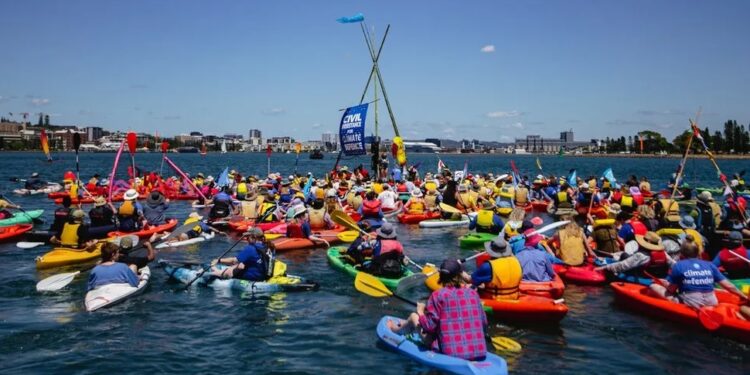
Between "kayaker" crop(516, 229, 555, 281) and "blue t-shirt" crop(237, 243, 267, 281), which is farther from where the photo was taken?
"blue t-shirt" crop(237, 243, 267, 281)

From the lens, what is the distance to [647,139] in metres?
165

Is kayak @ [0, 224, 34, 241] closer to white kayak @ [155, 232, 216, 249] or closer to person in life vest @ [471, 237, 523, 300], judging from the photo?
white kayak @ [155, 232, 216, 249]

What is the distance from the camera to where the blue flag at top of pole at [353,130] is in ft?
103

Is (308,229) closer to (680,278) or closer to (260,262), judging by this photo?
(260,262)

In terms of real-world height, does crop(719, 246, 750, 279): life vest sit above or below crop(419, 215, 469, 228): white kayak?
above

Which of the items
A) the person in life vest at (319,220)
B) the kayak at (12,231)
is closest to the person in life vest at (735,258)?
the person in life vest at (319,220)

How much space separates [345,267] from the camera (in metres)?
13.4

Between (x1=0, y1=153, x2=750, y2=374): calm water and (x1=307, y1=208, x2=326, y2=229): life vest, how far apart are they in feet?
19.3

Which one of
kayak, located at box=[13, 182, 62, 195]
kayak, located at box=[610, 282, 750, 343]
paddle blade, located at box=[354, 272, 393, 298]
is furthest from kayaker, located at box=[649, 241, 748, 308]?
kayak, located at box=[13, 182, 62, 195]

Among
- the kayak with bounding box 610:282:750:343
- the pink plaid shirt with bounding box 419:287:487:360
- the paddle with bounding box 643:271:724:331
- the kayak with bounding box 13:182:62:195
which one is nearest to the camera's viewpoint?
the pink plaid shirt with bounding box 419:287:487:360

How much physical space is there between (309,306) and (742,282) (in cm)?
836

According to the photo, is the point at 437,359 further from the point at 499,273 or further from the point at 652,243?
the point at 652,243

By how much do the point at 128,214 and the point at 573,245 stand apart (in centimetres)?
1264

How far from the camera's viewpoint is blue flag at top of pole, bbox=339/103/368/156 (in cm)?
3131
